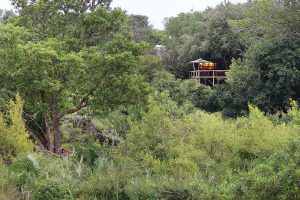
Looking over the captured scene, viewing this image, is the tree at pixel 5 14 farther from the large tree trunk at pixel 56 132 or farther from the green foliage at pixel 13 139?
the green foliage at pixel 13 139

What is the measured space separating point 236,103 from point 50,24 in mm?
9378

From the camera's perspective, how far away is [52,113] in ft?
35.7

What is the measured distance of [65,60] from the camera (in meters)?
9.76

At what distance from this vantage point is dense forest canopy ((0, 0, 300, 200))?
6.89 m

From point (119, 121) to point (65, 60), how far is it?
10.4 feet

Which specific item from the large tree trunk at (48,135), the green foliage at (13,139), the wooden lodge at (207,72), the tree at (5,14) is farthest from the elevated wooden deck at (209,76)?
the green foliage at (13,139)

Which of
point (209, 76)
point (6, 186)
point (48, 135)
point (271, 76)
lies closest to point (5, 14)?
point (209, 76)

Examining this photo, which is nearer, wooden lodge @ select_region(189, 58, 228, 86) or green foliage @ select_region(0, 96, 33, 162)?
green foliage @ select_region(0, 96, 33, 162)

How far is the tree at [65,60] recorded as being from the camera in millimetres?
9867

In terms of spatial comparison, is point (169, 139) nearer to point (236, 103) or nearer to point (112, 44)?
point (112, 44)

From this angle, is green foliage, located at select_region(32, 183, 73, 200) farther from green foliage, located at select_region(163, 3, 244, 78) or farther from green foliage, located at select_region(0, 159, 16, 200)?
green foliage, located at select_region(163, 3, 244, 78)

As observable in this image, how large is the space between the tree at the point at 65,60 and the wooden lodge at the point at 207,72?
15511 millimetres

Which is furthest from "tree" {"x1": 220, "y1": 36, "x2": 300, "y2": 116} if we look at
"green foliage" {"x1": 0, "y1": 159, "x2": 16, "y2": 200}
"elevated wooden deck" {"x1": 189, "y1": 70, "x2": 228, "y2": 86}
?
"green foliage" {"x1": 0, "y1": 159, "x2": 16, "y2": 200}

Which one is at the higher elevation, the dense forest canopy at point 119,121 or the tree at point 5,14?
the tree at point 5,14
